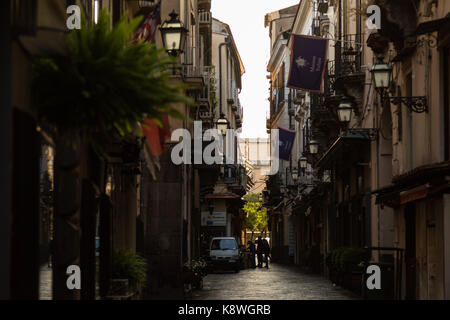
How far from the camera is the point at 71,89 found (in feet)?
27.5

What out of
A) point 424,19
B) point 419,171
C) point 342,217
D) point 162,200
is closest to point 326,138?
point 342,217

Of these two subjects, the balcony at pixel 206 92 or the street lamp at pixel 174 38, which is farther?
the balcony at pixel 206 92

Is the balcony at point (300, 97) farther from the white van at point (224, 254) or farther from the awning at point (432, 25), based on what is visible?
the awning at point (432, 25)

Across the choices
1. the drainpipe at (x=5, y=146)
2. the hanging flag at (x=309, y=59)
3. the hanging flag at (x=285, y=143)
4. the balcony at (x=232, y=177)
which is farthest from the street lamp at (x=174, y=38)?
the balcony at (x=232, y=177)

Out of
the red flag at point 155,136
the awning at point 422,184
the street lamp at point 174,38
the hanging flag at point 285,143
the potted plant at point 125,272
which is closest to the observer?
the red flag at point 155,136

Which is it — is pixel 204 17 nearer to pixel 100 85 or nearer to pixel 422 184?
pixel 422 184

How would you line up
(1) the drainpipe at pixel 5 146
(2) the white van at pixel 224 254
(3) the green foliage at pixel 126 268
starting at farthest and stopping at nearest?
(2) the white van at pixel 224 254 < (3) the green foliage at pixel 126 268 < (1) the drainpipe at pixel 5 146

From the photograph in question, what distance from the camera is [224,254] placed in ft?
152

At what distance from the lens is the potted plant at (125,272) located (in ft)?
49.9

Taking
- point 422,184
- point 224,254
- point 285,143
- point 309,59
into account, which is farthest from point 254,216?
point 422,184

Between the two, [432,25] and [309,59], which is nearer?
[432,25]

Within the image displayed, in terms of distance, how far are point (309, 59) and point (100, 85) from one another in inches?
664

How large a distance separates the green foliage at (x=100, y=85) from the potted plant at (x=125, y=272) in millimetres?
6815

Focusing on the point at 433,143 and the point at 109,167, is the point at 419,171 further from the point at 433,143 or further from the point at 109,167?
the point at 109,167
